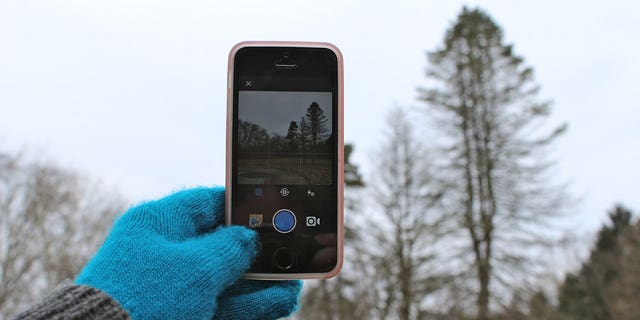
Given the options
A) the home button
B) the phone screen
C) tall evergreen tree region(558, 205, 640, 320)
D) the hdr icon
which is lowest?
tall evergreen tree region(558, 205, 640, 320)

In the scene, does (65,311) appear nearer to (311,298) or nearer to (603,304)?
(311,298)

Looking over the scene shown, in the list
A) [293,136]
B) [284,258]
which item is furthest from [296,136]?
[284,258]

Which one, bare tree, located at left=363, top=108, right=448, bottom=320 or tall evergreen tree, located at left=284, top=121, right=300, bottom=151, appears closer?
tall evergreen tree, located at left=284, top=121, right=300, bottom=151

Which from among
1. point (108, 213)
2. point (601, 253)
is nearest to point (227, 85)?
point (108, 213)

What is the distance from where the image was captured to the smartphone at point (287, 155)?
7.07 ft

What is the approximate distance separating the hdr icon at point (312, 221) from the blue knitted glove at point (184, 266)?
21cm

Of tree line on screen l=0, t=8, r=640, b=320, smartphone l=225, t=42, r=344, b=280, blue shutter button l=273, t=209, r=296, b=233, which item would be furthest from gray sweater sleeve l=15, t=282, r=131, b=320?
tree line on screen l=0, t=8, r=640, b=320

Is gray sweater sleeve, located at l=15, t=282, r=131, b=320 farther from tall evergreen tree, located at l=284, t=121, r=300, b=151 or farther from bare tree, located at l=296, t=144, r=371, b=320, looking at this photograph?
bare tree, located at l=296, t=144, r=371, b=320

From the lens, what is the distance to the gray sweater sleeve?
1519 mm

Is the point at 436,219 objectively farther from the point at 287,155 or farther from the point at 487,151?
the point at 287,155

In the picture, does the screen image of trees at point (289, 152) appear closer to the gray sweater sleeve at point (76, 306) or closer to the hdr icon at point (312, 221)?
the hdr icon at point (312, 221)

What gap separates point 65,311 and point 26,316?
0.28 feet

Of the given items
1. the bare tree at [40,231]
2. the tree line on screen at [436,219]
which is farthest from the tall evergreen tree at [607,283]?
the bare tree at [40,231]

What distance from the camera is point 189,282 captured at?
1.75 meters
